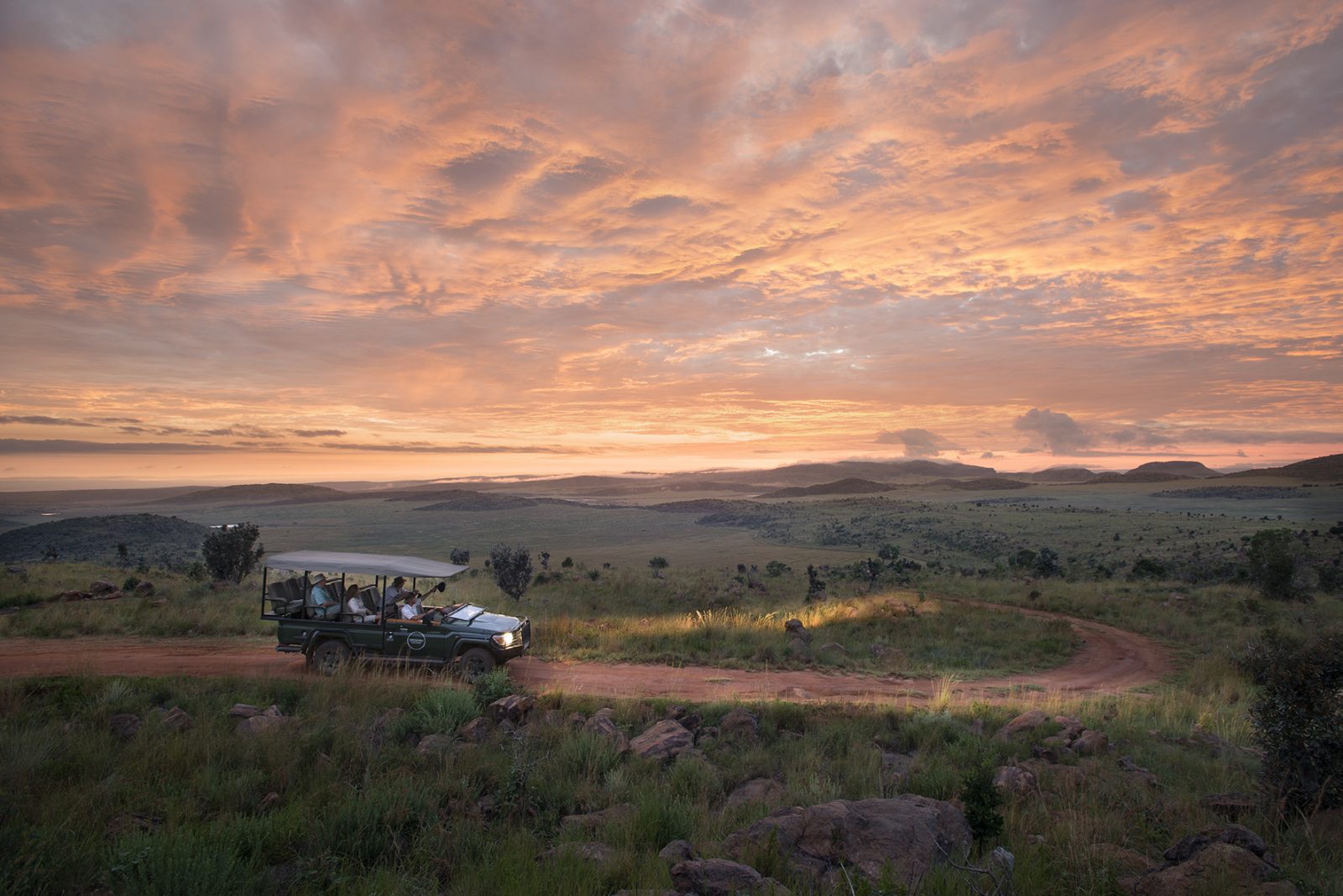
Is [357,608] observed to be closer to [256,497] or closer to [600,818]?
[600,818]

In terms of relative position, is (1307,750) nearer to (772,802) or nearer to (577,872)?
(772,802)

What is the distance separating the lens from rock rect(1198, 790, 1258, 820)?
732 cm

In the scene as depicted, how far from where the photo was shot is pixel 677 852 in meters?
5.94

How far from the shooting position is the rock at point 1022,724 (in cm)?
1014

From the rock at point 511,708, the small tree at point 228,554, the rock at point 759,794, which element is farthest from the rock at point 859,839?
the small tree at point 228,554

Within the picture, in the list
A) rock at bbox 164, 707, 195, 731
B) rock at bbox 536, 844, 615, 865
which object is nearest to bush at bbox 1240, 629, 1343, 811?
rock at bbox 536, 844, 615, 865

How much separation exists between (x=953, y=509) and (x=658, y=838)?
89578 millimetres

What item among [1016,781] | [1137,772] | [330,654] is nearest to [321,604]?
[330,654]

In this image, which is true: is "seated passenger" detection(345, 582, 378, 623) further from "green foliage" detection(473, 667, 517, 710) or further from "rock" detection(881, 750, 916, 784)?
"rock" detection(881, 750, 916, 784)

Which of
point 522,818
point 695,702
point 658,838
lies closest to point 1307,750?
point 658,838

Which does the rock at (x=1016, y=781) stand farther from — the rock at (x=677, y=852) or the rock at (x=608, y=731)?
the rock at (x=608, y=731)

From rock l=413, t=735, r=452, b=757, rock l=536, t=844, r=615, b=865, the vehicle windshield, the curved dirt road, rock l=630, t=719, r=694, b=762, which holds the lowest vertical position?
the curved dirt road

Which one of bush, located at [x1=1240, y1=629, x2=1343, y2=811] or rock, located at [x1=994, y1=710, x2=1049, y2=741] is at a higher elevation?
bush, located at [x1=1240, y1=629, x2=1343, y2=811]

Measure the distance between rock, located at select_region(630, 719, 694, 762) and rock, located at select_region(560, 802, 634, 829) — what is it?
1852 millimetres
